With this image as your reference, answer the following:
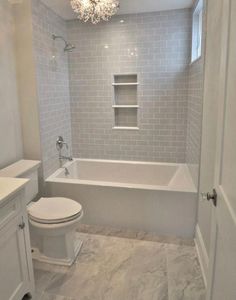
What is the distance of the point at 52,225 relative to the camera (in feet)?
6.54

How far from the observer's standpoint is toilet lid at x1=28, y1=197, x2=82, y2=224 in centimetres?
202

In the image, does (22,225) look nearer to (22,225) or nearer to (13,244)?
(22,225)

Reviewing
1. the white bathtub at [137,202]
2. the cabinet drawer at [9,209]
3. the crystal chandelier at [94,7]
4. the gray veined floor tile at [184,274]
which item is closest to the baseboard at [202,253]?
the gray veined floor tile at [184,274]

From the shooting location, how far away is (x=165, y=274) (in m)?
2.01

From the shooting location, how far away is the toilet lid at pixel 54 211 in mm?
2020

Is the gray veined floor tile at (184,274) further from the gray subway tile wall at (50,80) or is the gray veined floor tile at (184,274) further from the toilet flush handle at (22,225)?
the gray subway tile wall at (50,80)

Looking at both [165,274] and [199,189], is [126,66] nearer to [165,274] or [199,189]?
[199,189]

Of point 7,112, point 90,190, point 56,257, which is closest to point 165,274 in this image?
point 56,257

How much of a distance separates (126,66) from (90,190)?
1.71 meters

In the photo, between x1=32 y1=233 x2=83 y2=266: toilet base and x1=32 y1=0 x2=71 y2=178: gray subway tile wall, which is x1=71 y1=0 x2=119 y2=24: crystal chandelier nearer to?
x1=32 y1=0 x2=71 y2=178: gray subway tile wall

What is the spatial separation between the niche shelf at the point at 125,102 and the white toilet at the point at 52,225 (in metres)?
1.56

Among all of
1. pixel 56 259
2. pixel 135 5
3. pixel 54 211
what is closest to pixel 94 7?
pixel 135 5

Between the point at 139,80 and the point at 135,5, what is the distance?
87 centimetres

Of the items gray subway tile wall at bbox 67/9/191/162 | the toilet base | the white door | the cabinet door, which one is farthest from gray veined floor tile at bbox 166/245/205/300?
gray subway tile wall at bbox 67/9/191/162
